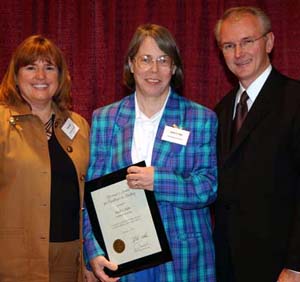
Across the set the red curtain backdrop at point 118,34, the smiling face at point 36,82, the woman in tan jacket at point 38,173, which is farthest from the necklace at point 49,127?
the red curtain backdrop at point 118,34

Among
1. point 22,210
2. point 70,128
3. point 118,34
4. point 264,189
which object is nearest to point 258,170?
point 264,189

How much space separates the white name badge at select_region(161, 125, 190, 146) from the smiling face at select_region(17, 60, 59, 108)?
2.43 ft

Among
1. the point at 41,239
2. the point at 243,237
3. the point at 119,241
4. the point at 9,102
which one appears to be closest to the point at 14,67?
the point at 9,102

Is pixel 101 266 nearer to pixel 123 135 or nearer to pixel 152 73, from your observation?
pixel 123 135

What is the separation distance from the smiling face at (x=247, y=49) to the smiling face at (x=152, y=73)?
1.35ft

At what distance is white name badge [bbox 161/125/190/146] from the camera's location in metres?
2.36

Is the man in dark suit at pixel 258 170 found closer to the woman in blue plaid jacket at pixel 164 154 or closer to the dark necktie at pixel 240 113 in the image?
the dark necktie at pixel 240 113

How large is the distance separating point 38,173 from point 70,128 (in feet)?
1.17

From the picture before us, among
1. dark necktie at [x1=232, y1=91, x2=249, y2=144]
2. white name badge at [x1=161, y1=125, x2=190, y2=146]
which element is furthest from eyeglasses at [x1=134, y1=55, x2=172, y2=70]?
dark necktie at [x1=232, y1=91, x2=249, y2=144]

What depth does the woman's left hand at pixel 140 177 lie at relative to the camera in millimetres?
2217

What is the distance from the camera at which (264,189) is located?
2.34 metres

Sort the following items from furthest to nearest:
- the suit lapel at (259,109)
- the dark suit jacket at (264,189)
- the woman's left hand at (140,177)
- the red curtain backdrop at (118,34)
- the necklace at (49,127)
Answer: the red curtain backdrop at (118,34)
the necklace at (49,127)
the suit lapel at (259,109)
the dark suit jacket at (264,189)
the woman's left hand at (140,177)

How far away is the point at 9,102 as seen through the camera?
103 inches

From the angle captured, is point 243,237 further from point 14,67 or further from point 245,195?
point 14,67
